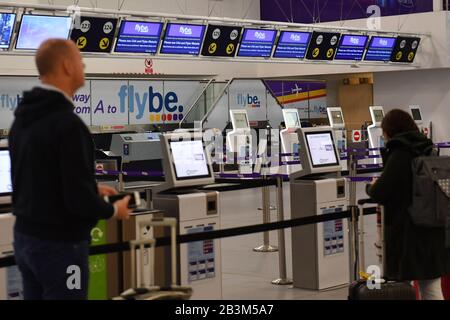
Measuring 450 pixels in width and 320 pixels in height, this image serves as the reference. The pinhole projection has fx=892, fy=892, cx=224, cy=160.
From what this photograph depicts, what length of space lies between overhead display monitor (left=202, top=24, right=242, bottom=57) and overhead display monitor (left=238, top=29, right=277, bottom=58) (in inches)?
7.6

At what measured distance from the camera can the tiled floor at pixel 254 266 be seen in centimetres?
783

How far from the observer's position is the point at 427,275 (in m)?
5.46

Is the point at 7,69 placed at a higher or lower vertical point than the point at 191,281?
higher

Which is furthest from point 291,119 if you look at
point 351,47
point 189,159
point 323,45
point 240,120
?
point 189,159

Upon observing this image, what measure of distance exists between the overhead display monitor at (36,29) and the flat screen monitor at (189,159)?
5257mm

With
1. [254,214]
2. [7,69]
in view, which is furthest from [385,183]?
[7,69]

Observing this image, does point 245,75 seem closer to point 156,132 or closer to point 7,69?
point 156,132

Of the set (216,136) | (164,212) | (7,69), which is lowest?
(164,212)

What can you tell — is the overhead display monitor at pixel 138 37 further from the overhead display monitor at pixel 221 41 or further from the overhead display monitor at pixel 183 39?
the overhead display monitor at pixel 221 41

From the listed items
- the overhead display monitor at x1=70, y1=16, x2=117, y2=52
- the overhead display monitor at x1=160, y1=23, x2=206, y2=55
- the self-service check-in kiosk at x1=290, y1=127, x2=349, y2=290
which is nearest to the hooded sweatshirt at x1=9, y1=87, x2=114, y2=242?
the self-service check-in kiosk at x1=290, y1=127, x2=349, y2=290

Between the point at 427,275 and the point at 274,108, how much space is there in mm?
18720

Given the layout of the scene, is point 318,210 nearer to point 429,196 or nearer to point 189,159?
point 189,159

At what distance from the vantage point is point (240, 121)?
20344 millimetres

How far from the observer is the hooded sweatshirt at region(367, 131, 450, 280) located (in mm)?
5395
